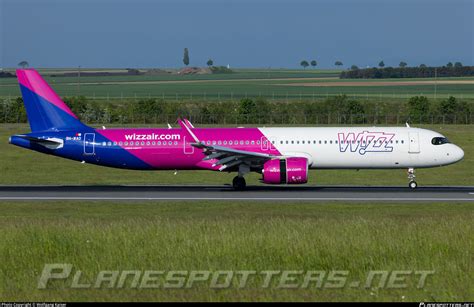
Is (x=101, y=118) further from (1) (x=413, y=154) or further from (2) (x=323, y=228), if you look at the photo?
(2) (x=323, y=228)

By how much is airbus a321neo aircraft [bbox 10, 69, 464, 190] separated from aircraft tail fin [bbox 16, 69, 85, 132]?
2.1 inches

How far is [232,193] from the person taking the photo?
1710 inches

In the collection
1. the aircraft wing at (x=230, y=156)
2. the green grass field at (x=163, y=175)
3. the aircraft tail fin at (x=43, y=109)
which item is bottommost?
the green grass field at (x=163, y=175)

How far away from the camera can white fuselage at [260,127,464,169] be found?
44.3m

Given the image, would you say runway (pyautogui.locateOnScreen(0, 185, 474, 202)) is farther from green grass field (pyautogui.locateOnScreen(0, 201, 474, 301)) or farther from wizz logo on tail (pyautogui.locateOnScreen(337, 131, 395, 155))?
green grass field (pyautogui.locateOnScreen(0, 201, 474, 301))

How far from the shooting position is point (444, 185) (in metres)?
48.4

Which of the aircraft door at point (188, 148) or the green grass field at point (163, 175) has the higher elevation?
the aircraft door at point (188, 148)

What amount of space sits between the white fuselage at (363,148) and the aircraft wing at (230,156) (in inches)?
53.8

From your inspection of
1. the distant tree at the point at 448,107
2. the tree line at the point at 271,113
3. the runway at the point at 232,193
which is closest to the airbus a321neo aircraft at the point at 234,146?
the runway at the point at 232,193

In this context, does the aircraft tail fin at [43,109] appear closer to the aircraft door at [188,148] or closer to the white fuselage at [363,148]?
the aircraft door at [188,148]

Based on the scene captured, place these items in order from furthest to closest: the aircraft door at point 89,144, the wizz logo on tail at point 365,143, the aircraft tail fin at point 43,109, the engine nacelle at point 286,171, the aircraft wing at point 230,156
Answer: the aircraft tail fin at point 43,109 → the aircraft door at point 89,144 → the wizz logo on tail at point 365,143 → the aircraft wing at point 230,156 → the engine nacelle at point 286,171

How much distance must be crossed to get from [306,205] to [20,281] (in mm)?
19899

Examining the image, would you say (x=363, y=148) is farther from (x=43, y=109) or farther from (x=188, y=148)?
(x=43, y=109)

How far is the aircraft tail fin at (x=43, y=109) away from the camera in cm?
4594
